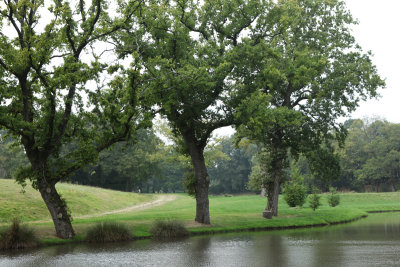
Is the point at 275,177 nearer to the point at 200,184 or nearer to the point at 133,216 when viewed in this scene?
the point at 200,184

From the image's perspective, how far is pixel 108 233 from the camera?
20.1 m

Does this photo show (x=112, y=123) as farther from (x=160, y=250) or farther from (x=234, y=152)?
(x=234, y=152)

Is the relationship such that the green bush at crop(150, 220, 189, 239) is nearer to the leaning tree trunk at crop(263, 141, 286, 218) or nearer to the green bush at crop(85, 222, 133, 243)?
the green bush at crop(85, 222, 133, 243)

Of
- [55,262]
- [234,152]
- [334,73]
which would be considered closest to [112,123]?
[55,262]

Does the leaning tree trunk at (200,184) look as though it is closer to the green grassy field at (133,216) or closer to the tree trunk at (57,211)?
the green grassy field at (133,216)

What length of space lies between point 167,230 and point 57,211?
228 inches

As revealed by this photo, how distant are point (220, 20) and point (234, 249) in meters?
14.7

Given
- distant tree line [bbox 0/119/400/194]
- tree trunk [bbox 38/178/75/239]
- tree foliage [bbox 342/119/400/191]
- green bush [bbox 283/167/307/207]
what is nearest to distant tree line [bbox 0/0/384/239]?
tree trunk [bbox 38/178/75/239]

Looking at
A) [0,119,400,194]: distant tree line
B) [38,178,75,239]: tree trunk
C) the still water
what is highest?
[0,119,400,194]: distant tree line

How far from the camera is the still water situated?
13.1m

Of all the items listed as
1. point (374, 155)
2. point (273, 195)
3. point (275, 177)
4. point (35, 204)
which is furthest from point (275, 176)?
point (374, 155)

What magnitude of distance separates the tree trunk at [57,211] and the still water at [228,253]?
1577 mm

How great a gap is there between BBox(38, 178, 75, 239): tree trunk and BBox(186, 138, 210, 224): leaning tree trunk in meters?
8.73

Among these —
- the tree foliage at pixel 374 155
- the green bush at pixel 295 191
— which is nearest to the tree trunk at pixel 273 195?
the green bush at pixel 295 191
